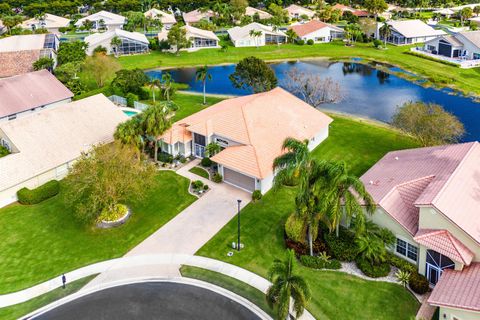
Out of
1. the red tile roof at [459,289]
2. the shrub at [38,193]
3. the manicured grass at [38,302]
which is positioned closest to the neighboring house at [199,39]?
the shrub at [38,193]

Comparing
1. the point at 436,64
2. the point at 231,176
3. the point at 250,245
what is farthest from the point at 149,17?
the point at 250,245

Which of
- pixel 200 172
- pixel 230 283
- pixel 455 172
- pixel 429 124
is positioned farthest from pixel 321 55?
pixel 230 283

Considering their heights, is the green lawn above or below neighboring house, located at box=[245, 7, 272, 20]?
below

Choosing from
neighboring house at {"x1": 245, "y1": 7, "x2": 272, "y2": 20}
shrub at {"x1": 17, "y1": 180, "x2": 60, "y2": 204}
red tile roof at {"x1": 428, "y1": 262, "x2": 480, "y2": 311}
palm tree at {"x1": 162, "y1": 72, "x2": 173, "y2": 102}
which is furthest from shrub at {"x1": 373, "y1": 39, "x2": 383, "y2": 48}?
shrub at {"x1": 17, "y1": 180, "x2": 60, "y2": 204}

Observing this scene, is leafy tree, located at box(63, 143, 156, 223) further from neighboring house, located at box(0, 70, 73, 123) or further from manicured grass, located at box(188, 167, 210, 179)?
neighboring house, located at box(0, 70, 73, 123)

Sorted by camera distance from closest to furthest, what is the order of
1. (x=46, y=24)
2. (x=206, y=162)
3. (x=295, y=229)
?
(x=295, y=229), (x=206, y=162), (x=46, y=24)

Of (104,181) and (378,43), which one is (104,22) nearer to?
(378,43)
